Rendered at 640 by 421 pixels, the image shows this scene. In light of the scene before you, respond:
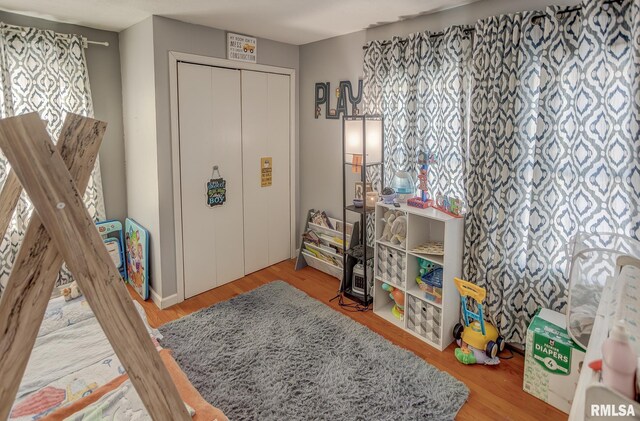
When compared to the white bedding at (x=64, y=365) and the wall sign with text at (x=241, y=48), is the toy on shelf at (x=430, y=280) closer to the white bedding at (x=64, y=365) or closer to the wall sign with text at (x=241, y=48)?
the white bedding at (x=64, y=365)

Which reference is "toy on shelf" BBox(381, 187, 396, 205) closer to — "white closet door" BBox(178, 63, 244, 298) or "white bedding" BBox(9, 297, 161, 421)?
"white closet door" BBox(178, 63, 244, 298)

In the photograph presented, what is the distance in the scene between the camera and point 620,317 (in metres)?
1.21

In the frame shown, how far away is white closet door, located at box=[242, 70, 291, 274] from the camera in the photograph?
3711mm

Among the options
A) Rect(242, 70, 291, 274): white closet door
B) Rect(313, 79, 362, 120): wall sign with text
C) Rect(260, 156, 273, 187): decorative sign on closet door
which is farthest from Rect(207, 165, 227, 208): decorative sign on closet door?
Rect(313, 79, 362, 120): wall sign with text

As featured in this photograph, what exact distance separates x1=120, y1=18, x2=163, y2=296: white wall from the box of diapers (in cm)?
281

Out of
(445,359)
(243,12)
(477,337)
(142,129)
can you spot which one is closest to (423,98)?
(243,12)

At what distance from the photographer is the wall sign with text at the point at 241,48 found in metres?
3.42

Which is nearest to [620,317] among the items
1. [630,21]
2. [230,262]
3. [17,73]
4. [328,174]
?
[630,21]

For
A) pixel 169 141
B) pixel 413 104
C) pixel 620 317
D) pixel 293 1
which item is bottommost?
pixel 620 317

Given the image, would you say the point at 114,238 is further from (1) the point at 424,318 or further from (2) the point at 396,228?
(1) the point at 424,318

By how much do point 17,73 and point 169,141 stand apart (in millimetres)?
1220

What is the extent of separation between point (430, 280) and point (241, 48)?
2.59 m

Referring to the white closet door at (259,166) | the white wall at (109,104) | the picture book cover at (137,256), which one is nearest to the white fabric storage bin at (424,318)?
the white closet door at (259,166)

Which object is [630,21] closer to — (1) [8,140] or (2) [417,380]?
(2) [417,380]
